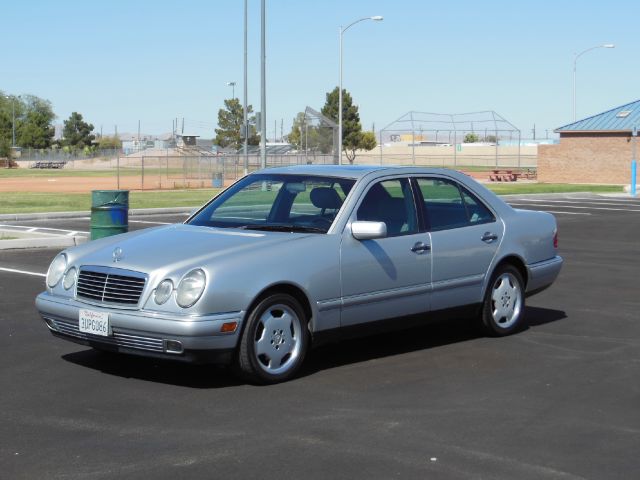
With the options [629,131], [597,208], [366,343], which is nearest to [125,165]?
[629,131]

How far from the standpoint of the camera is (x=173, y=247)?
7.50 meters

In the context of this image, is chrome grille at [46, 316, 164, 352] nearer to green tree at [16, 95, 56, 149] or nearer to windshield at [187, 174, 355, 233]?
windshield at [187, 174, 355, 233]

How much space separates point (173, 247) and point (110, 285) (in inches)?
20.6

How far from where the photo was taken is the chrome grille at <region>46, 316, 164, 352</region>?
7.03m

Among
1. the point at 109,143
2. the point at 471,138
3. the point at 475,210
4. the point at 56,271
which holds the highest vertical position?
the point at 471,138

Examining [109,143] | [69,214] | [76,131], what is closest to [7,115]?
[76,131]

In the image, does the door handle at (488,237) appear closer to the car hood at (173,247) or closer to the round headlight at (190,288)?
the car hood at (173,247)

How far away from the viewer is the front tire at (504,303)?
9.16 meters

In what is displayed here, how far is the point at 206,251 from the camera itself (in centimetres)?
733

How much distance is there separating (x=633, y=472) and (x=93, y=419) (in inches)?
123

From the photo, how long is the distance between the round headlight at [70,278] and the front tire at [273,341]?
1.36m

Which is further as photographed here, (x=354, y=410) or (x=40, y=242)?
(x=40, y=242)

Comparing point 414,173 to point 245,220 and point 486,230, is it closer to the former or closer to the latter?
point 486,230

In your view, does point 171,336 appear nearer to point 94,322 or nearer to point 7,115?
point 94,322
